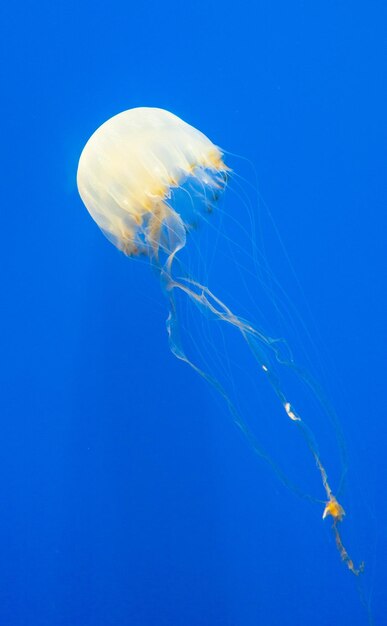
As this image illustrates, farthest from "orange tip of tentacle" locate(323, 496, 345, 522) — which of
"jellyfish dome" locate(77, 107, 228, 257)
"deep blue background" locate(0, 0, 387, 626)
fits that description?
"jellyfish dome" locate(77, 107, 228, 257)

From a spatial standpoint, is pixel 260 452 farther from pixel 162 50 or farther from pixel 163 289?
pixel 162 50

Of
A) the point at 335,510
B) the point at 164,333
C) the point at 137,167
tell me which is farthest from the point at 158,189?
the point at 335,510

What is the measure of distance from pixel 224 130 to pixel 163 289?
1.02 m

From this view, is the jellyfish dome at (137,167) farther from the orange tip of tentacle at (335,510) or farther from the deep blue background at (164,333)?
the orange tip of tentacle at (335,510)

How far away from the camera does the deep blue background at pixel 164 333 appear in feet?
12.6

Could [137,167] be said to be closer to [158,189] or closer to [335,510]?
[158,189]

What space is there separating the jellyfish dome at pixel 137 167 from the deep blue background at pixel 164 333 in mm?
352

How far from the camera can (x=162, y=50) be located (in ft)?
12.5

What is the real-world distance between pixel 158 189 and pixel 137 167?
0.52 feet

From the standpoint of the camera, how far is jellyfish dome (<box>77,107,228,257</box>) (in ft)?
11.0

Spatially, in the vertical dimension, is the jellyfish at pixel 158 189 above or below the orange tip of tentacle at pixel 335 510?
above

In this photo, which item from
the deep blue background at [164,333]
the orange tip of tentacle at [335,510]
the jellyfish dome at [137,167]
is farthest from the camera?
the deep blue background at [164,333]

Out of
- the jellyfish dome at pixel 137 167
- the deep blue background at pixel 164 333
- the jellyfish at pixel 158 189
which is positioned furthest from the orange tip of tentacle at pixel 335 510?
the jellyfish dome at pixel 137 167

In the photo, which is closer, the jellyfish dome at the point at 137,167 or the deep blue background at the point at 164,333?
the jellyfish dome at the point at 137,167
